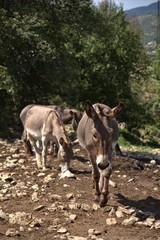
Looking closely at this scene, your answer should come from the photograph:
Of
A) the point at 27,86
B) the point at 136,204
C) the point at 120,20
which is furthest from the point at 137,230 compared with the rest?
the point at 120,20

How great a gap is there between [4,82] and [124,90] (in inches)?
497

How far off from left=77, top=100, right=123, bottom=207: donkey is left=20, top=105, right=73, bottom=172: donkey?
6.18 feet

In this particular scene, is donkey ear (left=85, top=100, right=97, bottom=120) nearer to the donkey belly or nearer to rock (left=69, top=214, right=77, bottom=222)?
rock (left=69, top=214, right=77, bottom=222)

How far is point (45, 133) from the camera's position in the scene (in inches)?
466

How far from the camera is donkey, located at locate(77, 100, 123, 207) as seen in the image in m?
7.89

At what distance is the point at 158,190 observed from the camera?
33.3 ft

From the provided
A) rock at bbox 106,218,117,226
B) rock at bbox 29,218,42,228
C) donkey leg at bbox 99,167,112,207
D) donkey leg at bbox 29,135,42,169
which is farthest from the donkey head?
donkey leg at bbox 29,135,42,169

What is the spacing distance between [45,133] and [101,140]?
13.4 ft

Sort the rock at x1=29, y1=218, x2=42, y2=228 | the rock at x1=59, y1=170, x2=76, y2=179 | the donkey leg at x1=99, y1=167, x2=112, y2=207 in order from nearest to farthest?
the rock at x1=29, y1=218, x2=42, y2=228 → the donkey leg at x1=99, y1=167, x2=112, y2=207 → the rock at x1=59, y1=170, x2=76, y2=179

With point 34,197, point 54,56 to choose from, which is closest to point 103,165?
point 34,197

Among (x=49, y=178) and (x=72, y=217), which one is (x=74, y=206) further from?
(x=49, y=178)

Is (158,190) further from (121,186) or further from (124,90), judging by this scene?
(124,90)

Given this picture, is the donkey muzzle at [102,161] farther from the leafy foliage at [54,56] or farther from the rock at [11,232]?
the leafy foliage at [54,56]

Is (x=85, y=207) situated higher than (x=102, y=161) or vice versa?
(x=102, y=161)
